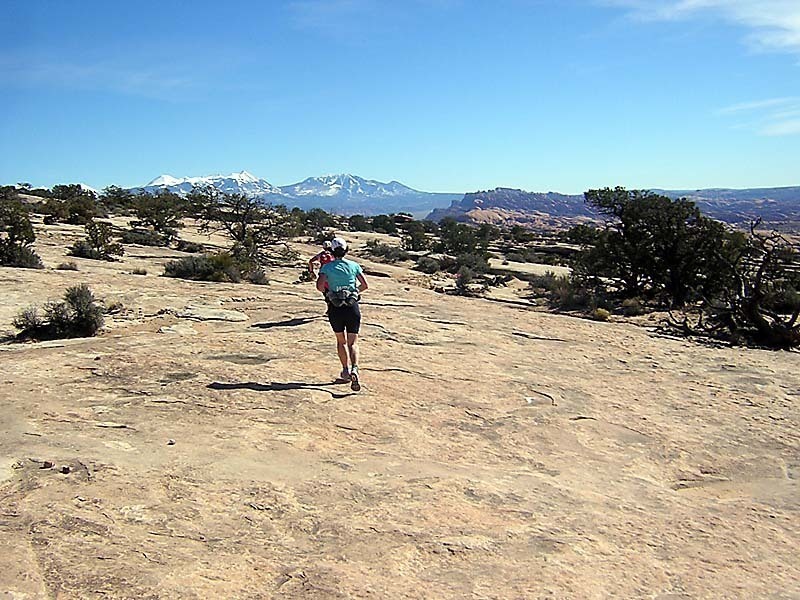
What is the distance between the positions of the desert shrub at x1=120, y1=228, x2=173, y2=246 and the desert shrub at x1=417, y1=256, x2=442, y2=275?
975 cm

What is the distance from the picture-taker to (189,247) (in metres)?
24.4

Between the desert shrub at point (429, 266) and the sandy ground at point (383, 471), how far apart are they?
16.0 meters

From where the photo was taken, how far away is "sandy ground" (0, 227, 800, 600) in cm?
368

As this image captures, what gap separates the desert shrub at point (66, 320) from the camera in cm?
895

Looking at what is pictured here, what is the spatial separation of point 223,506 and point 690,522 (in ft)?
10.7

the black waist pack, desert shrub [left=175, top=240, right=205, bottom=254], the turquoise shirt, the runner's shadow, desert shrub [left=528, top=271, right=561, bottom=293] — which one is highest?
the turquoise shirt

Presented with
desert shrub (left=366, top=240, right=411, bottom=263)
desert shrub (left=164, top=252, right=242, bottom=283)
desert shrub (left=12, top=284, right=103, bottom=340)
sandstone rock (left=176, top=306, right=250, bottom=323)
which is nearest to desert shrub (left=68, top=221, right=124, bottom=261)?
desert shrub (left=164, top=252, right=242, bottom=283)

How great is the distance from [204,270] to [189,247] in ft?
26.7

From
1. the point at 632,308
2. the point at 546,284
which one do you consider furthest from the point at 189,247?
the point at 632,308

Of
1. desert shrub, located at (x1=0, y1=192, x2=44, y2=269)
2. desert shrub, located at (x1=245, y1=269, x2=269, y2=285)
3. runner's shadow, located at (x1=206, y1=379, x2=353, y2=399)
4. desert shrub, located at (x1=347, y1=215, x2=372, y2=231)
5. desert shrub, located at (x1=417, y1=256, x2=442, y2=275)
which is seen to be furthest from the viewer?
desert shrub, located at (x1=347, y1=215, x2=372, y2=231)

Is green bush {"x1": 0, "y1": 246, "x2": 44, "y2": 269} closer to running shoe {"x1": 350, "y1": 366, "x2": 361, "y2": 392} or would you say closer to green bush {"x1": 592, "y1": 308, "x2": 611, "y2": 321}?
running shoe {"x1": 350, "y1": 366, "x2": 361, "y2": 392}

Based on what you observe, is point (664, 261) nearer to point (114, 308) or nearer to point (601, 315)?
point (601, 315)

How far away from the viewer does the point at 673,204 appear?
18.8 metres

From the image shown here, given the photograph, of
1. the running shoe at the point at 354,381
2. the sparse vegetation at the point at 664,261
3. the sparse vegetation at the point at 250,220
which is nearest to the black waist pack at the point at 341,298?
the running shoe at the point at 354,381
